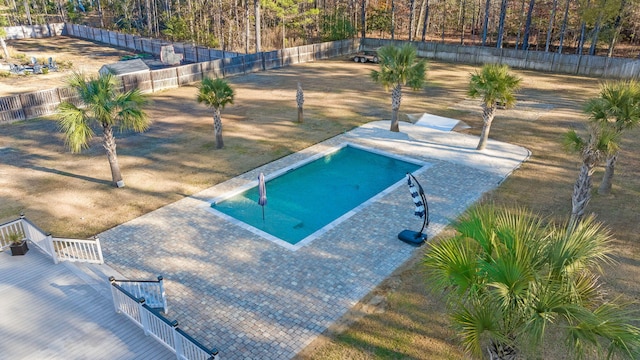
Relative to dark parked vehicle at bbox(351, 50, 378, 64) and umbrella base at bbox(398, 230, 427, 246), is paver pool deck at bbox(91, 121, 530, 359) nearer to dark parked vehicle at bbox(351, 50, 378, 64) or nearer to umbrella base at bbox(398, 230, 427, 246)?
umbrella base at bbox(398, 230, 427, 246)

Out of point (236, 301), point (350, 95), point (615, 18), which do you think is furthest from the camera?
point (615, 18)

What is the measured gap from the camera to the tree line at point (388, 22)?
129 ft

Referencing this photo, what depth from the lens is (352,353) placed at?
9.43 m

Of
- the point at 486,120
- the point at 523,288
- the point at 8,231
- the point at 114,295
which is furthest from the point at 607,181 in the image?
the point at 8,231

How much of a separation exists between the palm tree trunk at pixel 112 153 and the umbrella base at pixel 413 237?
36.8ft

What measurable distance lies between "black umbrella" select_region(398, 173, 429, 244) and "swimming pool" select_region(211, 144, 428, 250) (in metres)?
2.49

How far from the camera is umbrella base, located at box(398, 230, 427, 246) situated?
13.2 m

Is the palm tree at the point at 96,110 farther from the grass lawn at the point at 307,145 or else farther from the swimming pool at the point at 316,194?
the swimming pool at the point at 316,194

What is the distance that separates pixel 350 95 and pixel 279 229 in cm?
1809

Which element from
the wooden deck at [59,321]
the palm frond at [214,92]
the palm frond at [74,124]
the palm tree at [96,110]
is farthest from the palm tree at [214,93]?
the wooden deck at [59,321]

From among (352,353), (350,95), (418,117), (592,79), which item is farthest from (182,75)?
(592,79)

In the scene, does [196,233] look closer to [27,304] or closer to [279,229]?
[279,229]

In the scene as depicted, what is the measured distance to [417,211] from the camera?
1294cm

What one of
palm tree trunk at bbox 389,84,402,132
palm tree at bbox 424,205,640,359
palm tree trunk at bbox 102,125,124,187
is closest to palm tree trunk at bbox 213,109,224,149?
palm tree trunk at bbox 102,125,124,187
